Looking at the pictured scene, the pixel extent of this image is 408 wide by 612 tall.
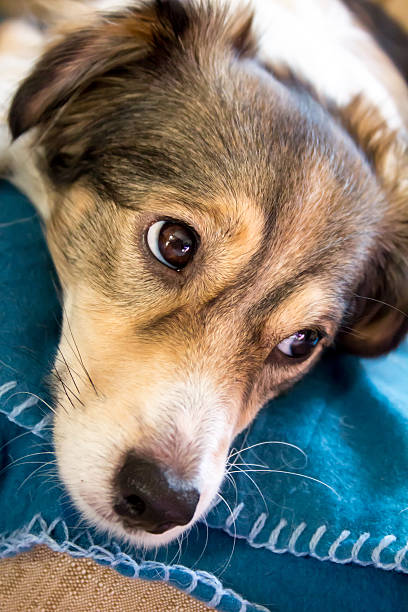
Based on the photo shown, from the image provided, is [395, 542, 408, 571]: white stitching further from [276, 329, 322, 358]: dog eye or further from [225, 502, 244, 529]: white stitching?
[276, 329, 322, 358]: dog eye

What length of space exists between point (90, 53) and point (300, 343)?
3.21 feet

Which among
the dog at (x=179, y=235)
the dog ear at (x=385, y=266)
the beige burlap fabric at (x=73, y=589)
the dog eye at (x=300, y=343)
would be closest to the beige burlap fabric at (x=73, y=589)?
the beige burlap fabric at (x=73, y=589)

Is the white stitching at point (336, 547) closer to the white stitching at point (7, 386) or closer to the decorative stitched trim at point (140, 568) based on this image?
the decorative stitched trim at point (140, 568)

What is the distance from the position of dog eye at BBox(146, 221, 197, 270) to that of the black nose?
48cm

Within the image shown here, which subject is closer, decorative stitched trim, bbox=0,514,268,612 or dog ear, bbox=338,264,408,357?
decorative stitched trim, bbox=0,514,268,612

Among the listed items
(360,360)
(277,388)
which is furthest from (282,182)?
(360,360)

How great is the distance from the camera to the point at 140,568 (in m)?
1.19

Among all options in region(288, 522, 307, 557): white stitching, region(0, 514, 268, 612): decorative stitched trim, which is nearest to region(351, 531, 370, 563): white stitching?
region(288, 522, 307, 557): white stitching

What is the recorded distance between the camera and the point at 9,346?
138 centimetres

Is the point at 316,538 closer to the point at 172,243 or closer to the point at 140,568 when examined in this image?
the point at 140,568

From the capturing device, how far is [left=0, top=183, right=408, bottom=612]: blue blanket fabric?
3.97 ft

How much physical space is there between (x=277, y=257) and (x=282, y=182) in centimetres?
18

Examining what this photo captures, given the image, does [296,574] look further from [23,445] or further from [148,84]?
[148,84]

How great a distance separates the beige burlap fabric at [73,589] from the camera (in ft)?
4.01
